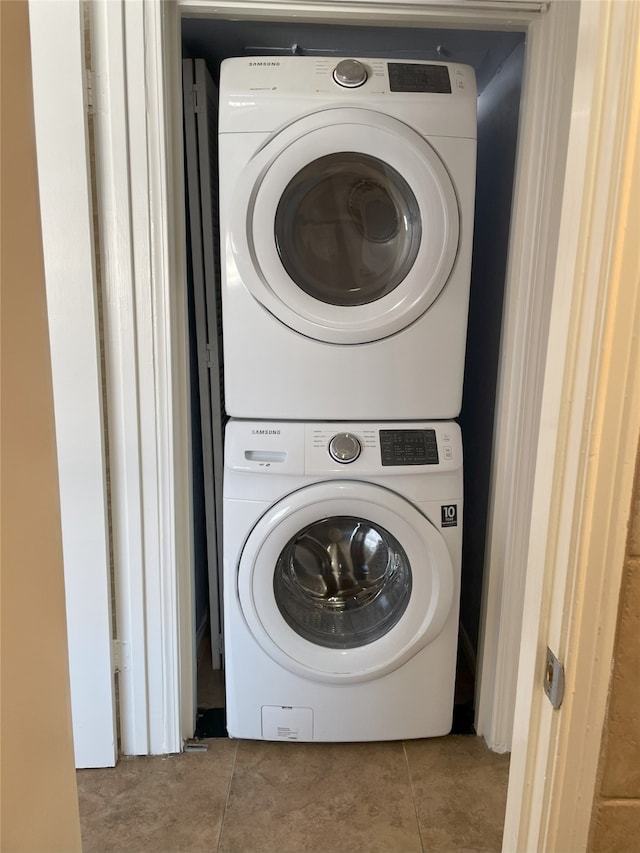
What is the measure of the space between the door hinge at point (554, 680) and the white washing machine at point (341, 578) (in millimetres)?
942

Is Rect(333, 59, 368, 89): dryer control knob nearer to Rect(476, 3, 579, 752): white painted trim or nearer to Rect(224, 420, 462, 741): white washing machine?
Rect(476, 3, 579, 752): white painted trim

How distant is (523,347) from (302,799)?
1231mm

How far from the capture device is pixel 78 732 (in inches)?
64.1

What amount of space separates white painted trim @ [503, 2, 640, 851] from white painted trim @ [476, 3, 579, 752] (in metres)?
0.91

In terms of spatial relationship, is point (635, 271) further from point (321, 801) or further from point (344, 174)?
point (321, 801)

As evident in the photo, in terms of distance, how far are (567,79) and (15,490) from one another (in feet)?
4.75

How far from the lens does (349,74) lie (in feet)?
4.81

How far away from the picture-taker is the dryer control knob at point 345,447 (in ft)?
5.16

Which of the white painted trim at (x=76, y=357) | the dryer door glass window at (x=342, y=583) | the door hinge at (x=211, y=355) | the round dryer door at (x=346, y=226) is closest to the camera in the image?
the white painted trim at (x=76, y=357)

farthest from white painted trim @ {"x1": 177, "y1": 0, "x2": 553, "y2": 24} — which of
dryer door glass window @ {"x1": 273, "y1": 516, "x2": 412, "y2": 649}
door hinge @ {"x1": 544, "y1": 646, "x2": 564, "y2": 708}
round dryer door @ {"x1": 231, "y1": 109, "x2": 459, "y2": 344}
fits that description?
door hinge @ {"x1": 544, "y1": 646, "x2": 564, "y2": 708}

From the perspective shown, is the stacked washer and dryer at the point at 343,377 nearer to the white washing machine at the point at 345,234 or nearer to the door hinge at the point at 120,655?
the white washing machine at the point at 345,234

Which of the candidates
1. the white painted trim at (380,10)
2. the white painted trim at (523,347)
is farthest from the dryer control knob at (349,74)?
the white painted trim at (523,347)

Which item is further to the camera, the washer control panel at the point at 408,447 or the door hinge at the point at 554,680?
the washer control panel at the point at 408,447

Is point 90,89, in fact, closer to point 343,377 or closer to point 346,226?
point 346,226
